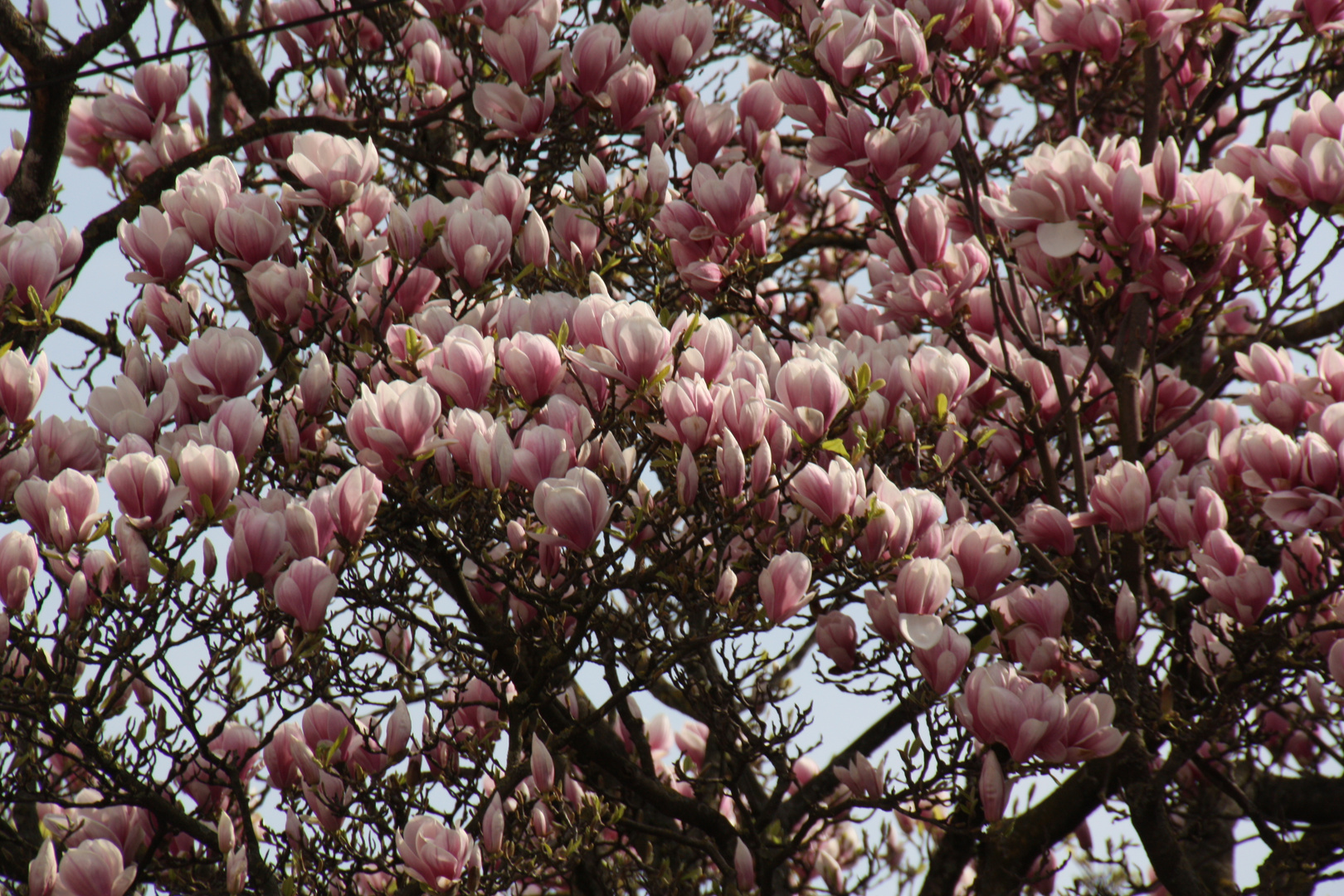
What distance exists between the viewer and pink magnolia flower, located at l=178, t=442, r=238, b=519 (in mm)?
2652

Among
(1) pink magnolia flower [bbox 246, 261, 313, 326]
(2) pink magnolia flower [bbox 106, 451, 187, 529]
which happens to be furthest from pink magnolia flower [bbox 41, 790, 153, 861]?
(1) pink magnolia flower [bbox 246, 261, 313, 326]

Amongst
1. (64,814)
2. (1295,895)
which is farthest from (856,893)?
(64,814)

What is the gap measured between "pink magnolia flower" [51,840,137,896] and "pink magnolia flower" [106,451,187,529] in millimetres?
872

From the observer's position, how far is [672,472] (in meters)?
3.01

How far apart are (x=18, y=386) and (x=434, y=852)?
5.11 ft

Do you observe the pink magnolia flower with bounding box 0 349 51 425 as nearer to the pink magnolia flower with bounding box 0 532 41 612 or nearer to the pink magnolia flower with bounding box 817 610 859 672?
the pink magnolia flower with bounding box 0 532 41 612

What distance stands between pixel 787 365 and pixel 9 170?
11.3 ft

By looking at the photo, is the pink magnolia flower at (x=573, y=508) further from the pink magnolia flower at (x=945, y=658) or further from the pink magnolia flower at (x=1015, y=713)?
the pink magnolia flower at (x=1015, y=713)

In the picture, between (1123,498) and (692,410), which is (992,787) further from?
(692,410)

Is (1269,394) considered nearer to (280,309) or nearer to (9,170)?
(280,309)

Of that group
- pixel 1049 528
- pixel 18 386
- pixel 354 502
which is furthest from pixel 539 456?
pixel 1049 528

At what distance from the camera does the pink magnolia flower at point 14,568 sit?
2.71 meters

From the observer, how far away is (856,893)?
15.0ft

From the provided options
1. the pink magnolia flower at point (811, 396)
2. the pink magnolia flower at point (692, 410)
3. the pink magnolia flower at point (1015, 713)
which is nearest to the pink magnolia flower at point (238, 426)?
the pink magnolia flower at point (692, 410)
